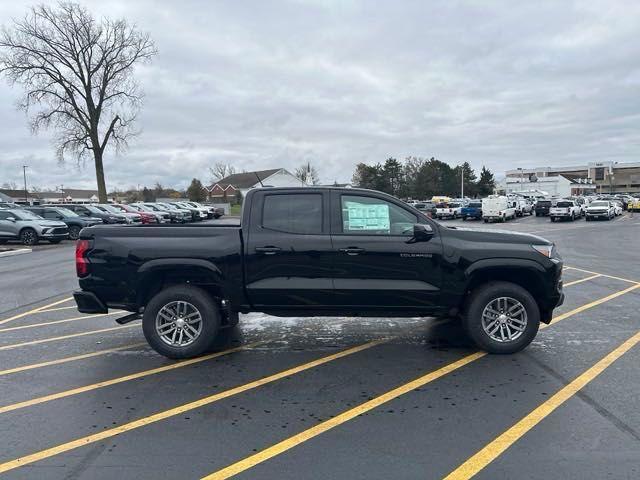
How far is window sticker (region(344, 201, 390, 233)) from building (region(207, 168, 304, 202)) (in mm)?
84426

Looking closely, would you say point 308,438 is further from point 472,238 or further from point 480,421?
point 472,238

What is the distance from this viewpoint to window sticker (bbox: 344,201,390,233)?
5719mm

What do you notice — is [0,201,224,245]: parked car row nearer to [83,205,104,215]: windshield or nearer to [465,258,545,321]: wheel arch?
[83,205,104,215]: windshield

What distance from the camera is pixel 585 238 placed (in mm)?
23547

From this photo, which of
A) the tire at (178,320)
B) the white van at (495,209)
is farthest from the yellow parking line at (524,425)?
the white van at (495,209)

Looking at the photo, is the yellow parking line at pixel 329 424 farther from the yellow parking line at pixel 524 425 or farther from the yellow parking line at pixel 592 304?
the yellow parking line at pixel 592 304

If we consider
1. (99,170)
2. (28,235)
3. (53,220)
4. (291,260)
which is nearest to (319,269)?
(291,260)

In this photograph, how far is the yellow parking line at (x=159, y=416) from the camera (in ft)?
11.7

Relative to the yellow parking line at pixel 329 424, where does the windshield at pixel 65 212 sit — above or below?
above

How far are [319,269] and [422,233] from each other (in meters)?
1.18

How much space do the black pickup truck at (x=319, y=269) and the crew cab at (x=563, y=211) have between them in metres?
37.0

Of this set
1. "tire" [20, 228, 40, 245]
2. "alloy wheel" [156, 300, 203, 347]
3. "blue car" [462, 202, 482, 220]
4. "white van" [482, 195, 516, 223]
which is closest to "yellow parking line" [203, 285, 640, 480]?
"alloy wheel" [156, 300, 203, 347]

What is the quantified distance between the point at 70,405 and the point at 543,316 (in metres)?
5.06

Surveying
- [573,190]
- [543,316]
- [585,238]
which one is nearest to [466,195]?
[573,190]
